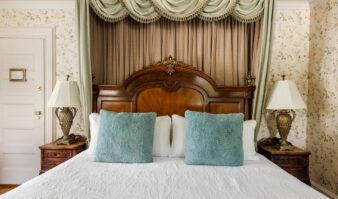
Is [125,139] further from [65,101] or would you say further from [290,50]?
[290,50]

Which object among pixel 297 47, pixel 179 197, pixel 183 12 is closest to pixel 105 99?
pixel 183 12

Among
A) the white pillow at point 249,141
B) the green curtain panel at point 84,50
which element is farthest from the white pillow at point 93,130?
the white pillow at point 249,141

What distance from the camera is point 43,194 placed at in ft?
5.08

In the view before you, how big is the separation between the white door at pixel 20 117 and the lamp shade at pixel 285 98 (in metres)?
2.70

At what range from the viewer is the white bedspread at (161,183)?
1576 mm

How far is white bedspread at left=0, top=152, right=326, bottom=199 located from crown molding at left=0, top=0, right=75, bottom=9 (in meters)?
2.00

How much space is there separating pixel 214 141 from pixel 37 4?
2.68 m

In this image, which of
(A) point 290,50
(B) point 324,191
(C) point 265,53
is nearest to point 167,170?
(C) point 265,53

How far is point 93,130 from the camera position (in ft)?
8.60

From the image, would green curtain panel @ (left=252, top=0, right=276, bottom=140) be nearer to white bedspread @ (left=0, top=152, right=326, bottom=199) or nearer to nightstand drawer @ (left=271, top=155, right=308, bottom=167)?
nightstand drawer @ (left=271, top=155, right=308, bottom=167)

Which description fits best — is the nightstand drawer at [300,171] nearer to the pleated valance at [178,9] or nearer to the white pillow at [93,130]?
the pleated valance at [178,9]

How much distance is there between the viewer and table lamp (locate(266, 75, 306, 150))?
8.88 ft

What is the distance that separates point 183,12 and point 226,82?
3.08 ft

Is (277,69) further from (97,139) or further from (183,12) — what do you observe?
(97,139)
